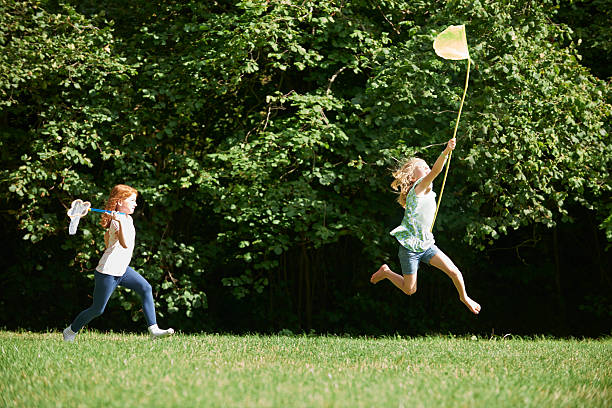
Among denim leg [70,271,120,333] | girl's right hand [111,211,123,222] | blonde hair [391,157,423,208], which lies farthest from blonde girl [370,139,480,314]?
denim leg [70,271,120,333]

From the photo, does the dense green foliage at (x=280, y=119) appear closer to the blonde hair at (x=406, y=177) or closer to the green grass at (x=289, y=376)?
the blonde hair at (x=406, y=177)

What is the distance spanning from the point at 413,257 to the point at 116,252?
272 centimetres

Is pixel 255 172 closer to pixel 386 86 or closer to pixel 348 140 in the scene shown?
pixel 348 140

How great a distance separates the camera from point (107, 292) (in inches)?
252

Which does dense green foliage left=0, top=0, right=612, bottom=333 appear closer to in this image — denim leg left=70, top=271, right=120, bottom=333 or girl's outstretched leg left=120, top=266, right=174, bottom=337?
girl's outstretched leg left=120, top=266, right=174, bottom=337

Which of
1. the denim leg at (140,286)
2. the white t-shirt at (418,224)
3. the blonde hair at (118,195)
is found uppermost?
the blonde hair at (118,195)

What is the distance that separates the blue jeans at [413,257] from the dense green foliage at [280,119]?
2.60m

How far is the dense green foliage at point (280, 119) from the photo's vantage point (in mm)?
8781

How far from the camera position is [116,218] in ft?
20.7

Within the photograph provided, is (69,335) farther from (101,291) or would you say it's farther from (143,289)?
(143,289)

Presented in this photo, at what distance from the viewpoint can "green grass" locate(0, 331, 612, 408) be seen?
12.5 feet

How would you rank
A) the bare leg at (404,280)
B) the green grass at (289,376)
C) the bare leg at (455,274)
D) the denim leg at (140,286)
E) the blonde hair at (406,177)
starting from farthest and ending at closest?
the denim leg at (140,286) → the blonde hair at (406,177) → the bare leg at (404,280) → the bare leg at (455,274) → the green grass at (289,376)

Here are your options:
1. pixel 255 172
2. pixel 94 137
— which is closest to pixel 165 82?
pixel 94 137

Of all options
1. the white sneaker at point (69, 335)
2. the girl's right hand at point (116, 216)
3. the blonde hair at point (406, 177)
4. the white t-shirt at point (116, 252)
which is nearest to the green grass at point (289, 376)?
the white sneaker at point (69, 335)
